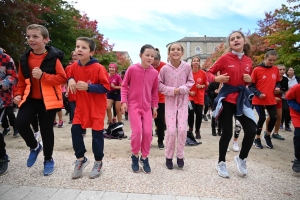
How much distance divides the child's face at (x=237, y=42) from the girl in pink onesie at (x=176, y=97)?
2.65 feet

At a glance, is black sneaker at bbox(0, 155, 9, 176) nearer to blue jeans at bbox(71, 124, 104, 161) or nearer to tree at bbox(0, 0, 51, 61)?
blue jeans at bbox(71, 124, 104, 161)

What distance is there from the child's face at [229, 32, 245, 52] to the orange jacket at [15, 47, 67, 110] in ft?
8.74

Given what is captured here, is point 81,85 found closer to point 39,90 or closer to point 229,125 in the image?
point 39,90

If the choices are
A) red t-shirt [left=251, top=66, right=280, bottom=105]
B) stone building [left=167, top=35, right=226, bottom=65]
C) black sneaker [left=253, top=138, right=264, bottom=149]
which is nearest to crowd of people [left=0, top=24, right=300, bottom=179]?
red t-shirt [left=251, top=66, right=280, bottom=105]

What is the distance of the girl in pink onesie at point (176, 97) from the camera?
3.71m

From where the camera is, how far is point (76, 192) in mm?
2758

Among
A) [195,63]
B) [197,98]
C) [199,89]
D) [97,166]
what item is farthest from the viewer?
[195,63]

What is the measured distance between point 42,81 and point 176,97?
82.0 inches

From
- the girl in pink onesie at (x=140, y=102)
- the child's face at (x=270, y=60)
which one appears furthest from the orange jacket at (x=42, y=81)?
the child's face at (x=270, y=60)

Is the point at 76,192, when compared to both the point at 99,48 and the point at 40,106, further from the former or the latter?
the point at 99,48

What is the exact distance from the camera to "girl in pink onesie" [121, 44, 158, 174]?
3.53 m

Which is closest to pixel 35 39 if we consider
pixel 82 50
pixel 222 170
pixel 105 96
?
pixel 82 50

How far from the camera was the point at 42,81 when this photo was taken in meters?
3.22

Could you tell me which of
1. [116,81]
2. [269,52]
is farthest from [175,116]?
[116,81]
